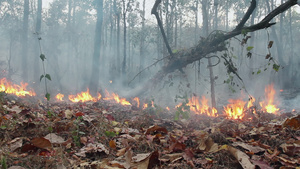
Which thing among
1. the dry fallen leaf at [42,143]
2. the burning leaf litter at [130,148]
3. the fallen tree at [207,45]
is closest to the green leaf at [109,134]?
the burning leaf litter at [130,148]

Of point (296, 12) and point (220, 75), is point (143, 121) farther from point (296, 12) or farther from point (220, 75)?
point (296, 12)

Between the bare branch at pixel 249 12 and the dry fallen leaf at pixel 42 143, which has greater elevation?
the bare branch at pixel 249 12

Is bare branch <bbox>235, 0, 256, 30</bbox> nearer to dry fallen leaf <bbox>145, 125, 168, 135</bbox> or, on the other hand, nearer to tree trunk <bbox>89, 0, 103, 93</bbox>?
dry fallen leaf <bbox>145, 125, 168, 135</bbox>

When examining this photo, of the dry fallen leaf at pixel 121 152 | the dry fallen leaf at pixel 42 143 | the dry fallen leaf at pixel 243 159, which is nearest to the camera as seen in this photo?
the dry fallen leaf at pixel 243 159

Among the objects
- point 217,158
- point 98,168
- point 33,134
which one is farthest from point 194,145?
point 33,134

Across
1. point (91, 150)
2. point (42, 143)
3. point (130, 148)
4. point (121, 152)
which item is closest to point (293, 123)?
point (130, 148)

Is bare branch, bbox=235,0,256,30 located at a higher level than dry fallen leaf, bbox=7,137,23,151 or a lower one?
higher

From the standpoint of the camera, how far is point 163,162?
7.10ft

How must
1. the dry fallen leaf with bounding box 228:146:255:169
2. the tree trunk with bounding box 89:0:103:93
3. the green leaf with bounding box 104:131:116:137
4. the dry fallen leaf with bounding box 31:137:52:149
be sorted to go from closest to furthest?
the dry fallen leaf with bounding box 228:146:255:169 < the dry fallen leaf with bounding box 31:137:52:149 < the green leaf with bounding box 104:131:116:137 < the tree trunk with bounding box 89:0:103:93

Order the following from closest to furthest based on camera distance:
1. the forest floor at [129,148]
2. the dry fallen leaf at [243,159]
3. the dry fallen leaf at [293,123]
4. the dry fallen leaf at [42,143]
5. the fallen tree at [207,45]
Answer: the dry fallen leaf at [243,159] < the forest floor at [129,148] < the dry fallen leaf at [42,143] < the dry fallen leaf at [293,123] < the fallen tree at [207,45]

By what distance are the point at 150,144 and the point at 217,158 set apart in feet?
2.71

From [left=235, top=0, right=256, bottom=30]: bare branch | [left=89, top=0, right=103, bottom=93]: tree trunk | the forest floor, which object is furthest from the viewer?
[left=89, top=0, right=103, bottom=93]: tree trunk

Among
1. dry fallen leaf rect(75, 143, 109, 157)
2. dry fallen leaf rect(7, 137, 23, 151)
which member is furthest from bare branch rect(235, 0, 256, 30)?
dry fallen leaf rect(7, 137, 23, 151)

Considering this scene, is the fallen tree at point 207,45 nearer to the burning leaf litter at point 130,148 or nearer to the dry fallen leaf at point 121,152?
the burning leaf litter at point 130,148
